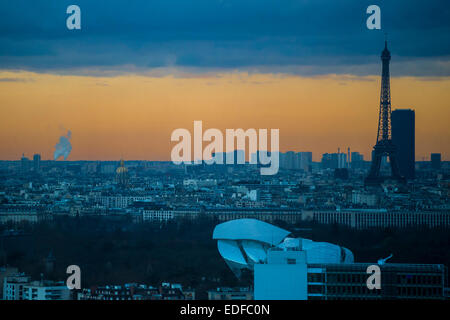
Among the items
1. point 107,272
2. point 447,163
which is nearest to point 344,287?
point 107,272

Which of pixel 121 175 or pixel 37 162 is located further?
pixel 121 175

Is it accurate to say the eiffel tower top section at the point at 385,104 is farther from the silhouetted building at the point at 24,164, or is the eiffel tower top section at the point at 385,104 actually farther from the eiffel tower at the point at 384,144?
the silhouetted building at the point at 24,164

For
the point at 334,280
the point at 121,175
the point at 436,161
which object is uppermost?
the point at 436,161

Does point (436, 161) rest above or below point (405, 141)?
below

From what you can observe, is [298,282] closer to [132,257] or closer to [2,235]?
[132,257]

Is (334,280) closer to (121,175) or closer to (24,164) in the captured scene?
(24,164)

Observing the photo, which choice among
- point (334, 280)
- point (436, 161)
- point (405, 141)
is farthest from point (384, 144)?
point (334, 280)
